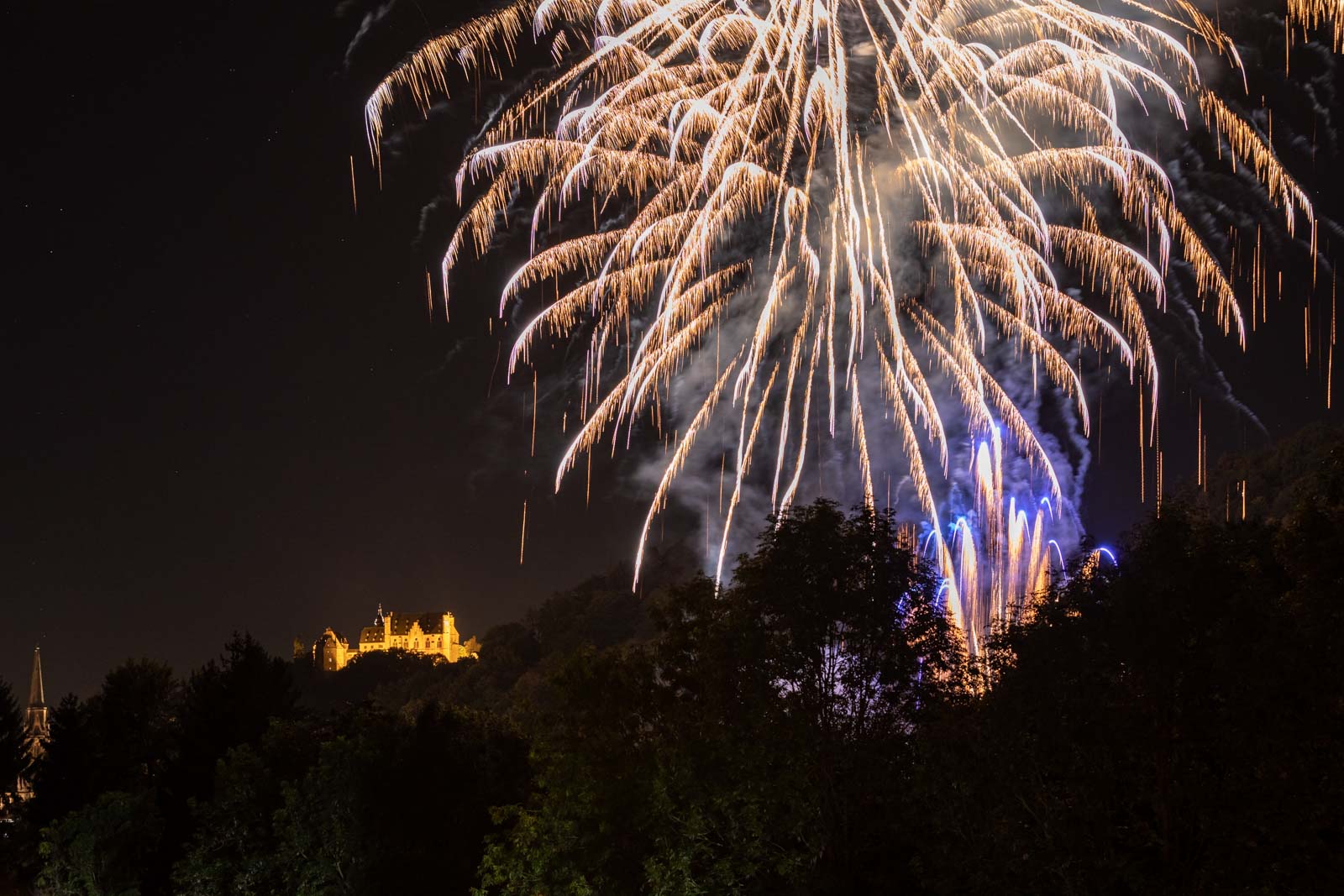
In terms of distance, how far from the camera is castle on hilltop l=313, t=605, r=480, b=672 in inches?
6777

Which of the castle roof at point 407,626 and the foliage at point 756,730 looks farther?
the castle roof at point 407,626

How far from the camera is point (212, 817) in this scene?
28703mm

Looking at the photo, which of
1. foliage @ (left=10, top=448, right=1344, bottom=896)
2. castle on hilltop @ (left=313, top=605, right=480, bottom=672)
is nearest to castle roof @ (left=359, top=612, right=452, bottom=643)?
castle on hilltop @ (left=313, top=605, right=480, bottom=672)

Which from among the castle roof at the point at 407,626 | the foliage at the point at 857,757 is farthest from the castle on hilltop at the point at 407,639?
the foliage at the point at 857,757

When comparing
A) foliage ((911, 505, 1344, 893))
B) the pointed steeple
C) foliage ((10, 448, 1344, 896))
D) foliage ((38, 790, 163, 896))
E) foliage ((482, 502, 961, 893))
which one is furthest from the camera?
the pointed steeple

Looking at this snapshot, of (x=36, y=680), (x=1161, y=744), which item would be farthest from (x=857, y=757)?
(x=36, y=680)

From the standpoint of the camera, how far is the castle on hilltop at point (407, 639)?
17212 cm

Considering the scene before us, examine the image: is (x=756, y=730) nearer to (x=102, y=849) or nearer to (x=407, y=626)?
(x=102, y=849)

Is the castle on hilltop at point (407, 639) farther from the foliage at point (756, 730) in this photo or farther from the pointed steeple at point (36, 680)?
the foliage at point (756, 730)

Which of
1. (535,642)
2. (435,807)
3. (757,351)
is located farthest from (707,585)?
(535,642)

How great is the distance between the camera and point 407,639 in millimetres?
179000

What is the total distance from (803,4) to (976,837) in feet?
48.9

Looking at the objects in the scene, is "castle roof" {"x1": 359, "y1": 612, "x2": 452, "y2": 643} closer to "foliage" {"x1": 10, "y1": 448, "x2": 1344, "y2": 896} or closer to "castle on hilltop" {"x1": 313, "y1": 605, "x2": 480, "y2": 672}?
"castle on hilltop" {"x1": 313, "y1": 605, "x2": 480, "y2": 672}

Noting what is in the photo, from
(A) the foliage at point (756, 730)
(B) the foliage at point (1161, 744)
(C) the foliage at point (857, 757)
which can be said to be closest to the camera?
(B) the foliage at point (1161, 744)
